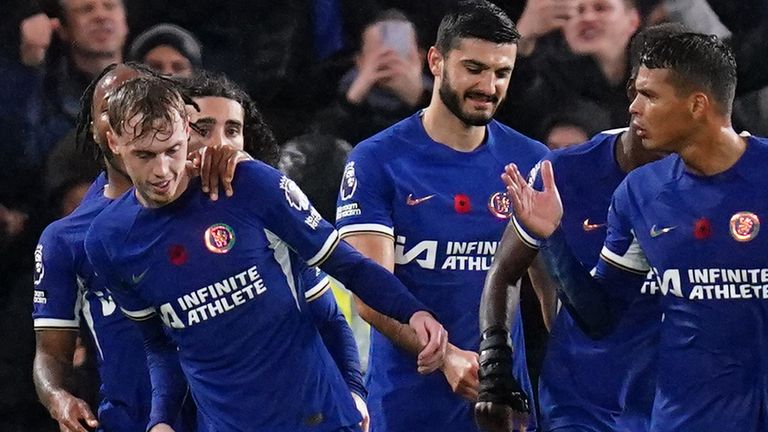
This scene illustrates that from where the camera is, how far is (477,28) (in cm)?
482

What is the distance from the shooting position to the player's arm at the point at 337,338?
4246 mm

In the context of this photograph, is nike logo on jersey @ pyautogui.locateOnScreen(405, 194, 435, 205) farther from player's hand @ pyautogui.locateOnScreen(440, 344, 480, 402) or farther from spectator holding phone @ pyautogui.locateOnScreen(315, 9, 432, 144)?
spectator holding phone @ pyautogui.locateOnScreen(315, 9, 432, 144)

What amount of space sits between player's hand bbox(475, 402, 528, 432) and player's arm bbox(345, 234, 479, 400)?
0.28m

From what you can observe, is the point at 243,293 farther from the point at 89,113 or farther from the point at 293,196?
the point at 89,113

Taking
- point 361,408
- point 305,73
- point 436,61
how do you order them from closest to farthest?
point 361,408, point 436,61, point 305,73

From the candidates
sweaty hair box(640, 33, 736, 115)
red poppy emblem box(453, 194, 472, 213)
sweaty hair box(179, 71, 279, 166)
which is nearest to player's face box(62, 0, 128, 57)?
sweaty hair box(179, 71, 279, 166)

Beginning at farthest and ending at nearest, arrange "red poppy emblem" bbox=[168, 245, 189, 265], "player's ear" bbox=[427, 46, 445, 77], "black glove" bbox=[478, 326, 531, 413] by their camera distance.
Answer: "player's ear" bbox=[427, 46, 445, 77] < "red poppy emblem" bbox=[168, 245, 189, 265] < "black glove" bbox=[478, 326, 531, 413]

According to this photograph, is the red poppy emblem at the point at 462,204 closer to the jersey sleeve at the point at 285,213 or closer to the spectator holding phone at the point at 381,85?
the jersey sleeve at the point at 285,213

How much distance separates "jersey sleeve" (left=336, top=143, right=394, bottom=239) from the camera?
4.67 m

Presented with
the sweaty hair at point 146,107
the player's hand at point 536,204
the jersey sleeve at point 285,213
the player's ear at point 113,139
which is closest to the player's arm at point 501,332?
the player's hand at point 536,204

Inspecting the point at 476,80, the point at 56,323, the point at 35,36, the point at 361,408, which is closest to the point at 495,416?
the point at 361,408

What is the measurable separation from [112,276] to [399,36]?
2.59m

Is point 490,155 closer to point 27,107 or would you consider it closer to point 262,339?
point 262,339

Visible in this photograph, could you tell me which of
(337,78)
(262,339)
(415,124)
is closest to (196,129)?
(415,124)
